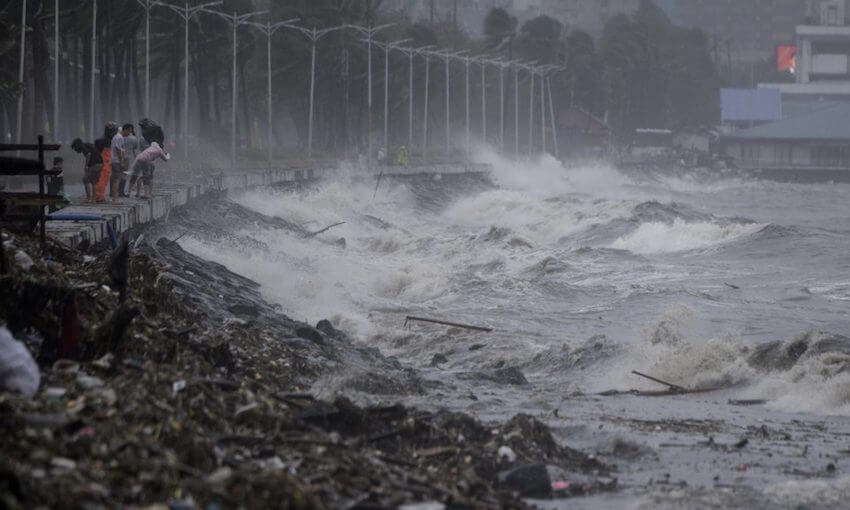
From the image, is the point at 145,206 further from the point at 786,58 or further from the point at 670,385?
the point at 786,58

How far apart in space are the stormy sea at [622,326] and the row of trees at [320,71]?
9509 millimetres

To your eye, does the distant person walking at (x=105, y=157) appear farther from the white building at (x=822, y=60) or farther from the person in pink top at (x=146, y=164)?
the white building at (x=822, y=60)

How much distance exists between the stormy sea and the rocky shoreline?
2.36ft

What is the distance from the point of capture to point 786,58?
16675 cm

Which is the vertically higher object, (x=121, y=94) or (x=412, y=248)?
(x=121, y=94)

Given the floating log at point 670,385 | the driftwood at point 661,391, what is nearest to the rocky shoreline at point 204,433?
the driftwood at point 661,391

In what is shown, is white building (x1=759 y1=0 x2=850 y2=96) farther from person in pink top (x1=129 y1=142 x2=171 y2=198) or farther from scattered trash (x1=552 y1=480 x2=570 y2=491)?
scattered trash (x1=552 y1=480 x2=570 y2=491)

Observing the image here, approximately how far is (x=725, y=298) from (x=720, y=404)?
13.0 metres

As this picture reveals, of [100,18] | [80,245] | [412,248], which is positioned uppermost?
[100,18]

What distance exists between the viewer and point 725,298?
27969mm

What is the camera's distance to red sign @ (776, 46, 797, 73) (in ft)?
540

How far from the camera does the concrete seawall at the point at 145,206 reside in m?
17.8

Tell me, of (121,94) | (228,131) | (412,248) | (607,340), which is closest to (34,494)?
(607,340)

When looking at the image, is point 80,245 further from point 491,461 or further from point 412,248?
point 412,248
